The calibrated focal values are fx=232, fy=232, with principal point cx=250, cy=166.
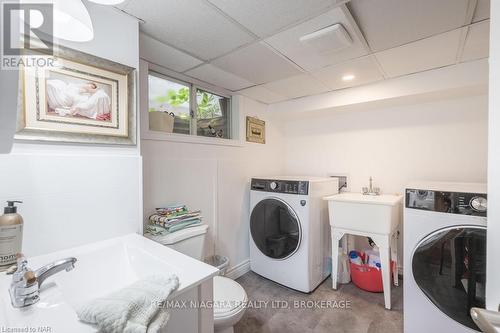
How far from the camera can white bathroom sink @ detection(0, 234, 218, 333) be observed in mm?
593

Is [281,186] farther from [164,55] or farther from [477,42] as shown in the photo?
[477,42]

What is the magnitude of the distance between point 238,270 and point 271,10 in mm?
2244

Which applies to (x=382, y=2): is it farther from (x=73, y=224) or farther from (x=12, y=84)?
(x=73, y=224)

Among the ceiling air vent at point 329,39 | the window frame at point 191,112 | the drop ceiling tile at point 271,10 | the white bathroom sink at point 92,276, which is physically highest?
the drop ceiling tile at point 271,10

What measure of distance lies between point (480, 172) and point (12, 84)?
2.93m

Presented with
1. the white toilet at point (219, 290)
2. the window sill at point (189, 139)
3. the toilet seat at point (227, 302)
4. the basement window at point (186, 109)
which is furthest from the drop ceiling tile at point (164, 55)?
the toilet seat at point (227, 302)

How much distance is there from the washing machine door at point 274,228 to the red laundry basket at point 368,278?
0.65 m

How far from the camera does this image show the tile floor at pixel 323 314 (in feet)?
5.46

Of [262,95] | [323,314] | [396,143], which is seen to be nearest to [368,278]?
[323,314]

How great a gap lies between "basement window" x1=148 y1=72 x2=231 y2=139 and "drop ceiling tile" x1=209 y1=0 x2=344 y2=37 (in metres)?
0.96

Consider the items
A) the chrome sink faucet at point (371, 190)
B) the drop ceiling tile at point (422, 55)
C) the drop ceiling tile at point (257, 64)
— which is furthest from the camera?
the chrome sink faucet at point (371, 190)

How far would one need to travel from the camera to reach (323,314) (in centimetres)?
181

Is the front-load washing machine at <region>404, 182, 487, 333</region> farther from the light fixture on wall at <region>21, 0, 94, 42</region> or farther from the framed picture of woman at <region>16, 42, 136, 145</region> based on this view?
the light fixture on wall at <region>21, 0, 94, 42</region>

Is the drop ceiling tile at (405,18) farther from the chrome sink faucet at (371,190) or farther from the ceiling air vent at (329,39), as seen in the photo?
the chrome sink faucet at (371,190)
